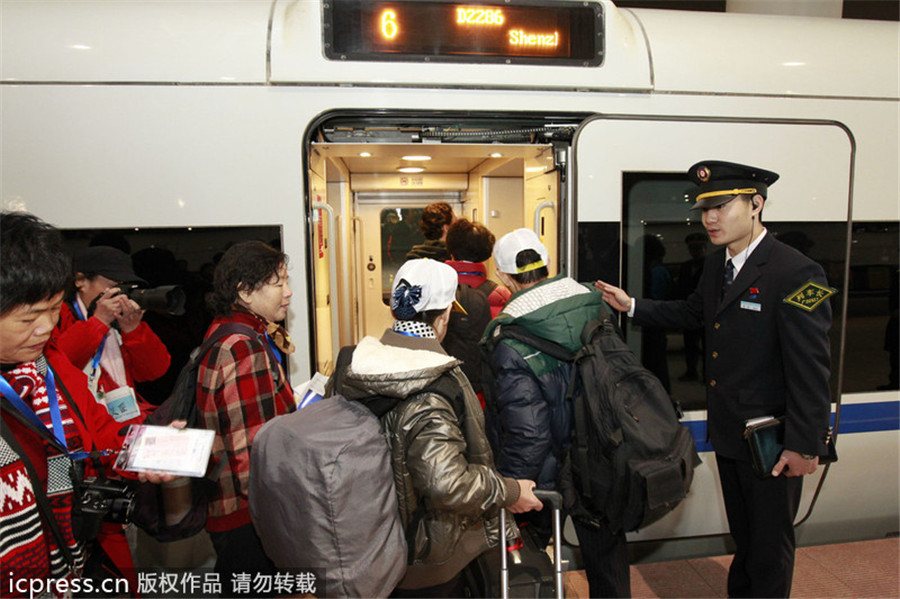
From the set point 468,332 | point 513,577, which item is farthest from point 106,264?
point 513,577

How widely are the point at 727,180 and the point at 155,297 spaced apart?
2.41m

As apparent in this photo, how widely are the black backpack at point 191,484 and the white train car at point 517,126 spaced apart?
2.10 feet

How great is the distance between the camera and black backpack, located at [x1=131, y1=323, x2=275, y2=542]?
1.87 meters

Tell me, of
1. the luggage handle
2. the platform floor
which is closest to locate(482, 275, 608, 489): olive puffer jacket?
the luggage handle

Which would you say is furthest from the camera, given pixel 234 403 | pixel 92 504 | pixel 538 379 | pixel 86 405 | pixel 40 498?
pixel 538 379

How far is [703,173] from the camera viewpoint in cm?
231

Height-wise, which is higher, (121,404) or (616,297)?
(616,297)

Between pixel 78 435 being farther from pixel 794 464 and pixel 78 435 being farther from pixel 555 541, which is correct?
pixel 794 464

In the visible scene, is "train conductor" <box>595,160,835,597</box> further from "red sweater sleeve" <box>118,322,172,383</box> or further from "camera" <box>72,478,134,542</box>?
"red sweater sleeve" <box>118,322,172,383</box>

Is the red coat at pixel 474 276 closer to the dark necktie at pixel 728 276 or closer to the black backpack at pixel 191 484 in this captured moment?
the dark necktie at pixel 728 276

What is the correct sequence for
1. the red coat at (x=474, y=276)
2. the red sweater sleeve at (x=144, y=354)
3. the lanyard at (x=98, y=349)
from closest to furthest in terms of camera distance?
1. the lanyard at (x=98, y=349)
2. the red sweater sleeve at (x=144, y=354)
3. the red coat at (x=474, y=276)

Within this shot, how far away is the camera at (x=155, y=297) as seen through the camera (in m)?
2.27

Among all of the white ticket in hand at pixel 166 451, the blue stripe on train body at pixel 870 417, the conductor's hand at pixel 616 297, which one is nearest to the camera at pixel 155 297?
the white ticket in hand at pixel 166 451

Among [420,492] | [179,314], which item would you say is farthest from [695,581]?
[179,314]
